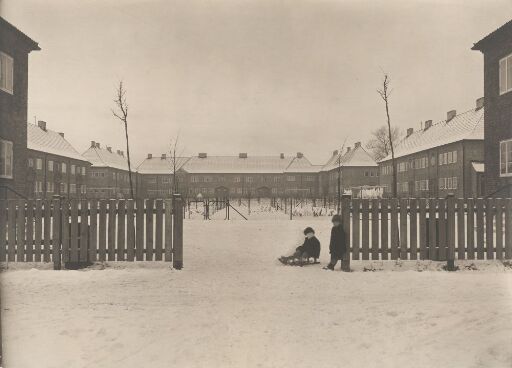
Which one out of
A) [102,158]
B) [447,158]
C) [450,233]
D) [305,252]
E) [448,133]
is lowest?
[305,252]

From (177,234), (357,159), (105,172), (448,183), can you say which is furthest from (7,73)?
(357,159)

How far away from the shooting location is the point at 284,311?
4957 millimetres

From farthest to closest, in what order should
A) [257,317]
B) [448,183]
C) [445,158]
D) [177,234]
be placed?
[445,158], [448,183], [177,234], [257,317]

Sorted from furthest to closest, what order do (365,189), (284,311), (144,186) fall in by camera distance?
(144,186) → (365,189) → (284,311)

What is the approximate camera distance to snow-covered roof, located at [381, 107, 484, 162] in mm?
34281

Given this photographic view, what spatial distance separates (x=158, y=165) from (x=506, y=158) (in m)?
73.8

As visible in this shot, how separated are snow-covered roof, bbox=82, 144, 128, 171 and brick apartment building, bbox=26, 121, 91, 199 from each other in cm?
1644

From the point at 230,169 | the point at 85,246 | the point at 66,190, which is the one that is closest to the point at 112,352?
the point at 85,246

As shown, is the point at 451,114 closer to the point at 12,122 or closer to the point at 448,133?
the point at 448,133

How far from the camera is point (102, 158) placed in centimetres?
6569

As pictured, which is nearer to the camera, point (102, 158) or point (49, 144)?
point (49, 144)

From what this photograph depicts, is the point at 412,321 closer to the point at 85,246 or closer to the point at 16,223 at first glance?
the point at 85,246

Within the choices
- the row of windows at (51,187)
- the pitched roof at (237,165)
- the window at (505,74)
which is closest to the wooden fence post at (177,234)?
the window at (505,74)

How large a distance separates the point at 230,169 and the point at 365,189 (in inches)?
1434
